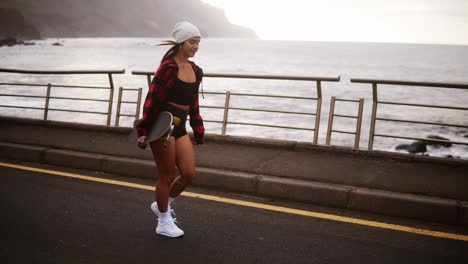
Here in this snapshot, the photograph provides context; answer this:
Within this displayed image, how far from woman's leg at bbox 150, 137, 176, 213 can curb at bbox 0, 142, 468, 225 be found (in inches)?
66.7

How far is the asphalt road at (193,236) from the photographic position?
3.94 metres

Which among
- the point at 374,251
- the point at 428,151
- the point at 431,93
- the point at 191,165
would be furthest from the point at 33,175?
the point at 431,93

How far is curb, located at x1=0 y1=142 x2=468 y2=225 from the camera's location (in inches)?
192

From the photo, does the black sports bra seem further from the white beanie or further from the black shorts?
the white beanie

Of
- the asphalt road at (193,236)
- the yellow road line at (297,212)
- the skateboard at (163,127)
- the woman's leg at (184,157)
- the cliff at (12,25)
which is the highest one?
the cliff at (12,25)

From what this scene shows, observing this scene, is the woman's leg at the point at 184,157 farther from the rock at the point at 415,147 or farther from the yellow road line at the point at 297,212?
the rock at the point at 415,147

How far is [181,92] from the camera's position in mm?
4148

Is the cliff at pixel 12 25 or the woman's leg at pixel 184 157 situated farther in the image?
the cliff at pixel 12 25

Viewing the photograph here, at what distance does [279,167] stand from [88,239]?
287cm

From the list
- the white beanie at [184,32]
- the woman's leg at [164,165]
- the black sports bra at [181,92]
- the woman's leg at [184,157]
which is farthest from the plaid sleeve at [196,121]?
the white beanie at [184,32]

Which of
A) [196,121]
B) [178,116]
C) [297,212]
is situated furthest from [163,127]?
[297,212]

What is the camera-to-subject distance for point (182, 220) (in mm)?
4906

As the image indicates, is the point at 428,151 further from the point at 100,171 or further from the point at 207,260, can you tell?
the point at 207,260

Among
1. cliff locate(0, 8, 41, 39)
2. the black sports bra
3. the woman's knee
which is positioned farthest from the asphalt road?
cliff locate(0, 8, 41, 39)
